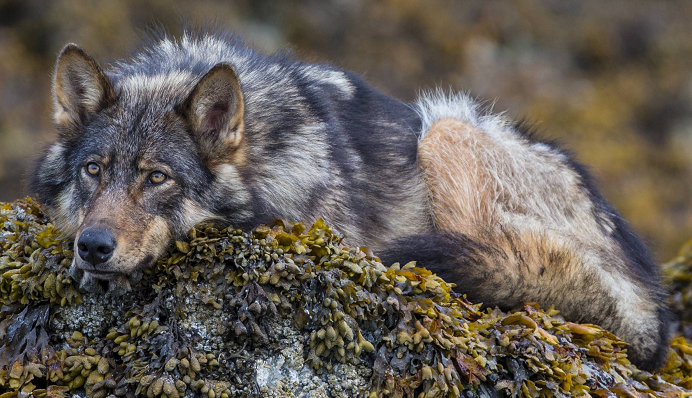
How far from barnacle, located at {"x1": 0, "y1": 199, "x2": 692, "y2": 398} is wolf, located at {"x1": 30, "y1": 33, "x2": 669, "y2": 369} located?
304 mm

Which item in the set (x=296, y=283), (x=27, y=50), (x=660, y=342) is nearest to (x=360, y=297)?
(x=296, y=283)

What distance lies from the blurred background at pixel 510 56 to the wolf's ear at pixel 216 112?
995 cm

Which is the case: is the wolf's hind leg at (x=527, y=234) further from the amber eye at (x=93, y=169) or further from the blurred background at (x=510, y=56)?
the blurred background at (x=510, y=56)

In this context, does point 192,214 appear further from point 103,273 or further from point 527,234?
point 527,234

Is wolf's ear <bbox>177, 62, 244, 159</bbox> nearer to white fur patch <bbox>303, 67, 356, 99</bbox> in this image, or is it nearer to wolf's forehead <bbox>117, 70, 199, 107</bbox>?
wolf's forehead <bbox>117, 70, 199, 107</bbox>

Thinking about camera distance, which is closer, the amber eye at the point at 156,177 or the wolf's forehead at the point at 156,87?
the amber eye at the point at 156,177

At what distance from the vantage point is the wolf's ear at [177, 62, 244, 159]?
472cm

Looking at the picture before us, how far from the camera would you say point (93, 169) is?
477 cm

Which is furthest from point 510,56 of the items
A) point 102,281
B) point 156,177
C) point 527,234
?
point 102,281

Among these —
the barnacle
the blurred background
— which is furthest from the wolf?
the blurred background

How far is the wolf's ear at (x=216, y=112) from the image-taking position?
4723 mm

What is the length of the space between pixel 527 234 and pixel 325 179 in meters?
1.89

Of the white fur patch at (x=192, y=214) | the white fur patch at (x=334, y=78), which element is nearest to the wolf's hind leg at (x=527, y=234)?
the white fur patch at (x=334, y=78)

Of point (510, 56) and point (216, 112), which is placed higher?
point (510, 56)
